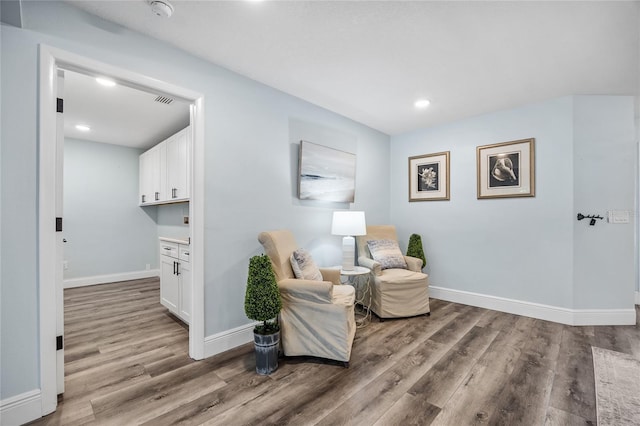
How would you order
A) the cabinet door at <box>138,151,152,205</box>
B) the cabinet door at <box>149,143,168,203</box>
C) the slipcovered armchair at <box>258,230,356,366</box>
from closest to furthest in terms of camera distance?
the slipcovered armchair at <box>258,230,356,366</box>
the cabinet door at <box>149,143,168,203</box>
the cabinet door at <box>138,151,152,205</box>

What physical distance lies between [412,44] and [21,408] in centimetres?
344

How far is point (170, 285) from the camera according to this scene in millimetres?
3340

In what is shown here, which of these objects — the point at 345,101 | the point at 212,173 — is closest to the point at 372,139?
the point at 345,101

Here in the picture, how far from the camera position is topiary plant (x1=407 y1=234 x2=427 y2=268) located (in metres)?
3.94

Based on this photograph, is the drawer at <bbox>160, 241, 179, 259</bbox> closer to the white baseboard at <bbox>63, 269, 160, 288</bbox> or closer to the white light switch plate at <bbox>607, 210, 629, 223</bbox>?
the white baseboard at <bbox>63, 269, 160, 288</bbox>

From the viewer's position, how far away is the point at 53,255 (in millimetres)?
1734

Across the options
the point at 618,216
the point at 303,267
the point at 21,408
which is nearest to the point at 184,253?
the point at 303,267

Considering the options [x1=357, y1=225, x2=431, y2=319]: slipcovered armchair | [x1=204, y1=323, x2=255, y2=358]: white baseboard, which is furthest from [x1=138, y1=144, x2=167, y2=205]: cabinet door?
[x1=357, y1=225, x2=431, y2=319]: slipcovered armchair

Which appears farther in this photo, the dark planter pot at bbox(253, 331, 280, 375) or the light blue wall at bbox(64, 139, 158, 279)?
the light blue wall at bbox(64, 139, 158, 279)

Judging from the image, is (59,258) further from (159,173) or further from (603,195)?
(603,195)

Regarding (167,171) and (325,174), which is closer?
(325,174)

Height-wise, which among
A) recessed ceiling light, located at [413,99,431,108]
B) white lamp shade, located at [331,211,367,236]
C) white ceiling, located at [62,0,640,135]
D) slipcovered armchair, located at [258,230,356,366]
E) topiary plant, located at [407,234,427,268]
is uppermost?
white ceiling, located at [62,0,640,135]

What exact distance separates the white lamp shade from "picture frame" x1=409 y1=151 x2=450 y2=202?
1.46 metres

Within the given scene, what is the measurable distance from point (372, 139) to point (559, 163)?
2.28m
